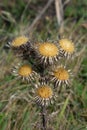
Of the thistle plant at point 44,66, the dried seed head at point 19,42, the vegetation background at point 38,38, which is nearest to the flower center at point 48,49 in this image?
the thistle plant at point 44,66

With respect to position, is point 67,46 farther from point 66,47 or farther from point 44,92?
point 44,92

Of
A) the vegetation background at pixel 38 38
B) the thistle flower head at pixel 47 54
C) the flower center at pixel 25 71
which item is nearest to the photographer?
the thistle flower head at pixel 47 54

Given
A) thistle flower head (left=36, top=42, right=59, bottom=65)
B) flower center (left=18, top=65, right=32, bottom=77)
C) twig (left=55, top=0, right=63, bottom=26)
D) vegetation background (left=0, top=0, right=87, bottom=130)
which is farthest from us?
twig (left=55, top=0, right=63, bottom=26)

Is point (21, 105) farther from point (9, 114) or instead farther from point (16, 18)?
point (16, 18)

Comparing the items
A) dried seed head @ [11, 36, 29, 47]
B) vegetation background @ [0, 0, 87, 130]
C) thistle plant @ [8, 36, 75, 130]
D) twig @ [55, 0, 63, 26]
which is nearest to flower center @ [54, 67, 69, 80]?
thistle plant @ [8, 36, 75, 130]

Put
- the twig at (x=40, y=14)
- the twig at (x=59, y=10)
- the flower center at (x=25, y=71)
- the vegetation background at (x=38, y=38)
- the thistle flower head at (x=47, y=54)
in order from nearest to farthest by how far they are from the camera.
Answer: the thistle flower head at (x=47, y=54) < the flower center at (x=25, y=71) < the vegetation background at (x=38, y=38) < the twig at (x=40, y=14) < the twig at (x=59, y=10)

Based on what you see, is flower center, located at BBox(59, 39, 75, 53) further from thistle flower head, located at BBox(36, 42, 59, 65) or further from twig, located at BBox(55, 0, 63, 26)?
twig, located at BBox(55, 0, 63, 26)

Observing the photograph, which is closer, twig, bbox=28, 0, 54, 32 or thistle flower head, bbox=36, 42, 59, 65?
thistle flower head, bbox=36, 42, 59, 65

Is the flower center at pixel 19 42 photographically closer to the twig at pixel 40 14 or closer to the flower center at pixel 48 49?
the flower center at pixel 48 49

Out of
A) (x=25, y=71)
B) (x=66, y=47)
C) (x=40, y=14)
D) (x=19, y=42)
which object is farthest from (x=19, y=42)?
(x=40, y=14)
